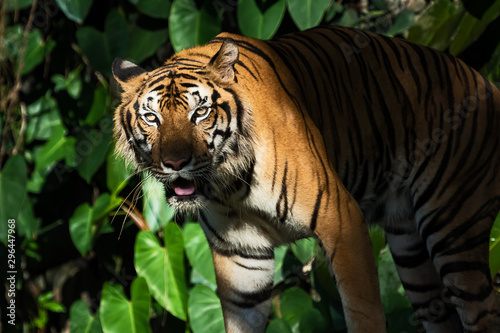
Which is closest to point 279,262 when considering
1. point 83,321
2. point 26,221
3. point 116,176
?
point 116,176

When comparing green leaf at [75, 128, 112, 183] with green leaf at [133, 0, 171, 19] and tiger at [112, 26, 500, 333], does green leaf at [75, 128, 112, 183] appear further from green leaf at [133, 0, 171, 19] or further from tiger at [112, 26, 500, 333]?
tiger at [112, 26, 500, 333]

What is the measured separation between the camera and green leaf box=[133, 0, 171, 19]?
368 cm

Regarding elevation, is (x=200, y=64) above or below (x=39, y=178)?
above

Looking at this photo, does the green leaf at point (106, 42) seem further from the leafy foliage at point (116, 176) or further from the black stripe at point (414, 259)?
the black stripe at point (414, 259)

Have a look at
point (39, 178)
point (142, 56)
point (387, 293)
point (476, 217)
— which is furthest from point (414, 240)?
point (39, 178)

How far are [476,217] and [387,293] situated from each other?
2.75 feet

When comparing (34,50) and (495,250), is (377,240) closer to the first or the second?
(495,250)

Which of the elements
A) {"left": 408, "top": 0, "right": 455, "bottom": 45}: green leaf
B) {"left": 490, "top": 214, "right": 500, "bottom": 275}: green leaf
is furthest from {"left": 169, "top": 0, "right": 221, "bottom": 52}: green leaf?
{"left": 490, "top": 214, "right": 500, "bottom": 275}: green leaf

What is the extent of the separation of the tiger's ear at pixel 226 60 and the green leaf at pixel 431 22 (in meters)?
1.71

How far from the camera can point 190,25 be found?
3.54 m

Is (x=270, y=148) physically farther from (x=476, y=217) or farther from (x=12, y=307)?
(x=12, y=307)

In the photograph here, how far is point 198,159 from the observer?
1.98 meters

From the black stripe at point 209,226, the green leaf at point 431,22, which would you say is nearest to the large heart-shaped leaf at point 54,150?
the black stripe at point 209,226

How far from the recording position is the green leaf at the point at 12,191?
152 inches
